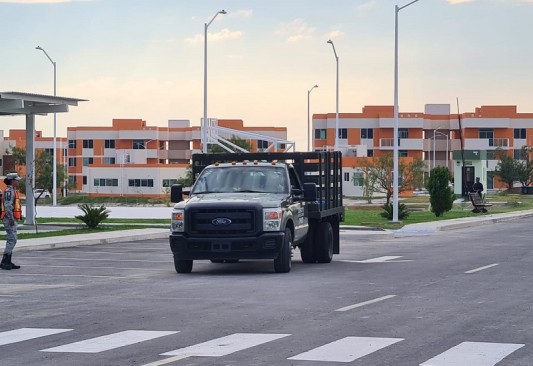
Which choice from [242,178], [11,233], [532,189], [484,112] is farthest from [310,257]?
[484,112]

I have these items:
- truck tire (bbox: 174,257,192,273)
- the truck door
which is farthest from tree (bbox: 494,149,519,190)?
truck tire (bbox: 174,257,192,273)

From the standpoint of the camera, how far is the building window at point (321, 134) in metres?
144

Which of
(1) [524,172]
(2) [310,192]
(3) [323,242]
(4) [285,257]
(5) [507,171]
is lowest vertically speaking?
(4) [285,257]

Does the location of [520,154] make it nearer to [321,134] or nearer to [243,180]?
[321,134]

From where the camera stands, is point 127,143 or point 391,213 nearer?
point 391,213

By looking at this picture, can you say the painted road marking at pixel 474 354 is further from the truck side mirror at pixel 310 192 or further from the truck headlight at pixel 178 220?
the truck side mirror at pixel 310 192

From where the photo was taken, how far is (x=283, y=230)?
2281cm

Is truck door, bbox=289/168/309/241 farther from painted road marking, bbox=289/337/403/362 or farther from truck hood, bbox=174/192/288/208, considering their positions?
painted road marking, bbox=289/337/403/362

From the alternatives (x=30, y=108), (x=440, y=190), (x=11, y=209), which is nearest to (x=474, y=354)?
(x=11, y=209)

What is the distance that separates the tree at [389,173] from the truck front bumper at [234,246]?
2614 inches

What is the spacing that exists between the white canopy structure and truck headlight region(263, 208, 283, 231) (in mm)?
19302

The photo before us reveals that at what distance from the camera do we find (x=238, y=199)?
22922 millimetres

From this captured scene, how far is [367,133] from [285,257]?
4750 inches

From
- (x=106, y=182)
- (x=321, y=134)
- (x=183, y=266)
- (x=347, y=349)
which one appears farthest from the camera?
(x=321, y=134)
